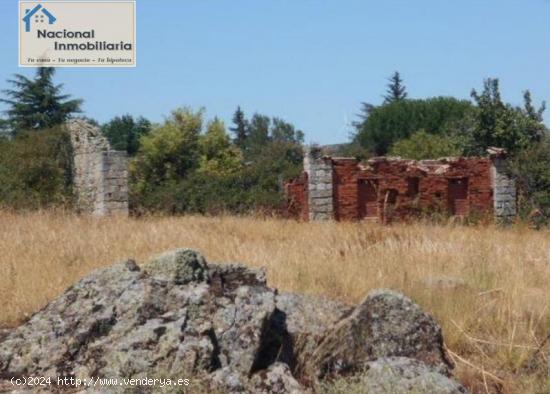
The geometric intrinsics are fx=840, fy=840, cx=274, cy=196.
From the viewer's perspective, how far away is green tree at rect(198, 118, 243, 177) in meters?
41.3

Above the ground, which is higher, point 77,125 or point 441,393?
point 77,125

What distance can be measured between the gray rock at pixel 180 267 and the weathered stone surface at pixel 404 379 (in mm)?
1089

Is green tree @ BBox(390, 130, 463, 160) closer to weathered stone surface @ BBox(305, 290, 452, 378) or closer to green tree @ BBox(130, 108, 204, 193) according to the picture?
green tree @ BBox(130, 108, 204, 193)

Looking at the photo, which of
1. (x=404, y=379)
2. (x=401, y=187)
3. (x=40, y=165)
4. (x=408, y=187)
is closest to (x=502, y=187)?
(x=408, y=187)

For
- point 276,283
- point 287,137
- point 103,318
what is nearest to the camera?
point 103,318

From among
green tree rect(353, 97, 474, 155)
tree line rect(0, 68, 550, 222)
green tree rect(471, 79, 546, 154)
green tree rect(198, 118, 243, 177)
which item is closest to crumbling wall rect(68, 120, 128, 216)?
tree line rect(0, 68, 550, 222)

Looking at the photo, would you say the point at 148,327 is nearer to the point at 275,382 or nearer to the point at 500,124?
the point at 275,382

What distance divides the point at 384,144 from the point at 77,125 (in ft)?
118

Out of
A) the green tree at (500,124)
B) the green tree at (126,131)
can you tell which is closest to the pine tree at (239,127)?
the green tree at (126,131)

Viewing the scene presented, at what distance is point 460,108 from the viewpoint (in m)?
55.9

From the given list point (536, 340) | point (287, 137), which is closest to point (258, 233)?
point (536, 340)

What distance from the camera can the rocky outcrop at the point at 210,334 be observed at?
397 cm

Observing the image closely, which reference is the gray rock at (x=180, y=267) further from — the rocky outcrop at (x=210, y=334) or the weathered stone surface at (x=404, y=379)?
the weathered stone surface at (x=404, y=379)

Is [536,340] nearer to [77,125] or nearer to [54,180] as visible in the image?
[77,125]
